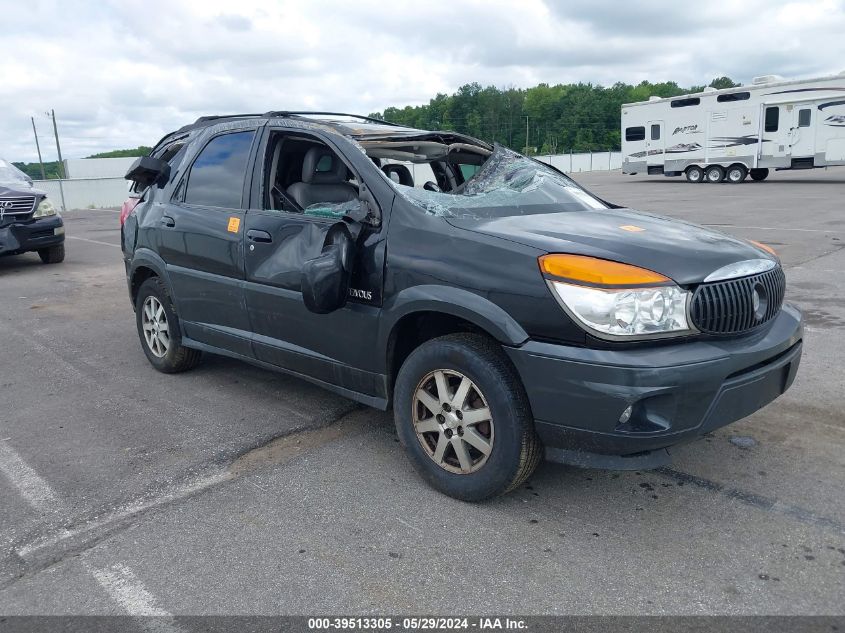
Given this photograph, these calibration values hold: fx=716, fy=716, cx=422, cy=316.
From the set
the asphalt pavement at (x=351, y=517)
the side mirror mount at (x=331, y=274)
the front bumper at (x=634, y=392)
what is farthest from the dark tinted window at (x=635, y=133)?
the front bumper at (x=634, y=392)

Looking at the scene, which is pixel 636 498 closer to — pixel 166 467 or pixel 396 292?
pixel 396 292

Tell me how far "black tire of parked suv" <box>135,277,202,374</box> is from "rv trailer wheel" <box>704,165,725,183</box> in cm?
2612

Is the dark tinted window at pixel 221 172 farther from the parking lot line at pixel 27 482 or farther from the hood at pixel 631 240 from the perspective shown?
the parking lot line at pixel 27 482

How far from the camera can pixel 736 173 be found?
1053 inches

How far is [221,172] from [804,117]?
24.5 metres

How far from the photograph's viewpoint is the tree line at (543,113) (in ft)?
315

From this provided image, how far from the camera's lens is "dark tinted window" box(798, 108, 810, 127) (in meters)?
23.8

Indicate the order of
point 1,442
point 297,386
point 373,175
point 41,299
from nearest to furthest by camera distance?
point 373,175, point 1,442, point 297,386, point 41,299

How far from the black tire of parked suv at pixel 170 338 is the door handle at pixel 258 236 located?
46.0 inches

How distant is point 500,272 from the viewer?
2988 millimetres

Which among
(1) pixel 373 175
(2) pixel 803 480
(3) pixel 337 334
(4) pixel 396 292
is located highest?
(1) pixel 373 175

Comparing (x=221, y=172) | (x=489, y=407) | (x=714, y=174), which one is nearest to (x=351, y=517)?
(x=489, y=407)

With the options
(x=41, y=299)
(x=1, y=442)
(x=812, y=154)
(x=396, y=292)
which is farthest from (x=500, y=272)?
(x=812, y=154)

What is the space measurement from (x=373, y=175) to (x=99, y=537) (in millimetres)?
2089
